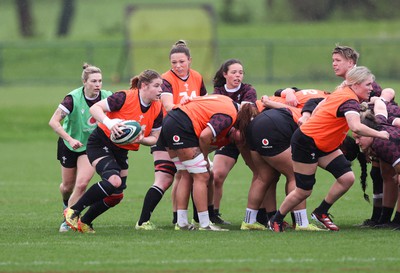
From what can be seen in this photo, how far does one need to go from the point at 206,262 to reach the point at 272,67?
79.1 ft

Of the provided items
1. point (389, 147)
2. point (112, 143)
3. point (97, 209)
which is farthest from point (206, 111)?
point (389, 147)

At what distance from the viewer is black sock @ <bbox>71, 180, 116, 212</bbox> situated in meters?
9.29

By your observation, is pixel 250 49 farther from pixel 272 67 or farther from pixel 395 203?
pixel 395 203

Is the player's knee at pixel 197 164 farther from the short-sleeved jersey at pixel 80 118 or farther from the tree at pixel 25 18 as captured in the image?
the tree at pixel 25 18

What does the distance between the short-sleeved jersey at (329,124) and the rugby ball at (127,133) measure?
1655 millimetres

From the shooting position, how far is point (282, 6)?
4069cm

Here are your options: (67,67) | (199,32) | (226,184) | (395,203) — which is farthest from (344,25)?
(395,203)

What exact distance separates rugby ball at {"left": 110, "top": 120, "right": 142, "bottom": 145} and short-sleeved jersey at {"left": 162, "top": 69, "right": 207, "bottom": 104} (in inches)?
58.0

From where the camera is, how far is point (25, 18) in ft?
129

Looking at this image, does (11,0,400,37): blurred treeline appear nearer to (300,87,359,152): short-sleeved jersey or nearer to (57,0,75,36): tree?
(57,0,75,36): tree

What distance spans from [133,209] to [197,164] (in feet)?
9.47

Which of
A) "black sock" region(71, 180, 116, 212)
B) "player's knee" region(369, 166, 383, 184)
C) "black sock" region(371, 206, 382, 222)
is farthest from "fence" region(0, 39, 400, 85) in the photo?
"black sock" region(71, 180, 116, 212)

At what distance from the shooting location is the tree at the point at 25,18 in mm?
38844

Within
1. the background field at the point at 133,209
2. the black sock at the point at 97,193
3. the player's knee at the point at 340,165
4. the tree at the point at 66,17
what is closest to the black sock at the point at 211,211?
the background field at the point at 133,209
